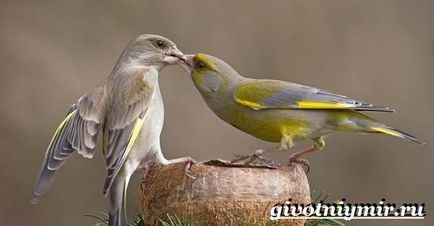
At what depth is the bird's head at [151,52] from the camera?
2.92 meters

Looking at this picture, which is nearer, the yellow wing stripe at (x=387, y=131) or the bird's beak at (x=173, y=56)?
the yellow wing stripe at (x=387, y=131)

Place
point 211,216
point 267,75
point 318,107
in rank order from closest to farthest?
point 211,216 → point 318,107 → point 267,75

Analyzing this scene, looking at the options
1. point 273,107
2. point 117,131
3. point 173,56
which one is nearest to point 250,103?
point 273,107

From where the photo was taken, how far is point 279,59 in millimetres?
5090

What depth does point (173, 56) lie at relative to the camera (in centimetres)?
290

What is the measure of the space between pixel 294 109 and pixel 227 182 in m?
0.58

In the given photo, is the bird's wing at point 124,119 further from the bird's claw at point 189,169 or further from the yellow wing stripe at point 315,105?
the yellow wing stripe at point 315,105

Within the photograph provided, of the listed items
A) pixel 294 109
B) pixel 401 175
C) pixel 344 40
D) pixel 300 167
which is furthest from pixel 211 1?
pixel 300 167

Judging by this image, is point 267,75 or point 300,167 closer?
point 300,167

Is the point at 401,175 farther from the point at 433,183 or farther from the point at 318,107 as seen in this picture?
the point at 318,107

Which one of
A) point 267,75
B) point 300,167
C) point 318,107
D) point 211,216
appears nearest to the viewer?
point 211,216

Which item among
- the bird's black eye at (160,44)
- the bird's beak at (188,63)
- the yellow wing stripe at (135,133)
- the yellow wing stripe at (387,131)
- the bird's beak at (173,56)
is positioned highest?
the bird's black eye at (160,44)

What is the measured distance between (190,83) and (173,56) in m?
2.17

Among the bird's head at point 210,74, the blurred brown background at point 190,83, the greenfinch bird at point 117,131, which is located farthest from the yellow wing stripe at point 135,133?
the blurred brown background at point 190,83
